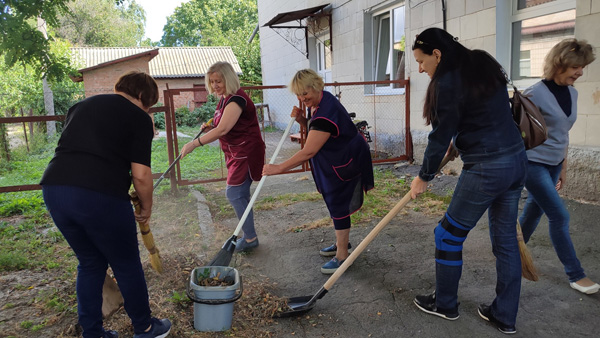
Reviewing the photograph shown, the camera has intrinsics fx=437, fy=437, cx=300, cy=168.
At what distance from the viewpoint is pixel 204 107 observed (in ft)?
78.3

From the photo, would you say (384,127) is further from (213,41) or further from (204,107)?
(213,41)

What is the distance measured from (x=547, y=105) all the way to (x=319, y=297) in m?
2.02

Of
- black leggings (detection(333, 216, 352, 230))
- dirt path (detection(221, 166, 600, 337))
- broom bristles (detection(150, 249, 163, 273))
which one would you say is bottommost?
dirt path (detection(221, 166, 600, 337))

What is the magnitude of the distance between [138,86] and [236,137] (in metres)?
1.57

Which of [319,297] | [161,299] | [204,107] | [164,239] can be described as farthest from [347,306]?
[204,107]

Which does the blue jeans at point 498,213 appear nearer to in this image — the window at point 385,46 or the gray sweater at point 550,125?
the gray sweater at point 550,125

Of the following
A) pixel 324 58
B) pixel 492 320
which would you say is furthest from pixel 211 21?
pixel 492 320

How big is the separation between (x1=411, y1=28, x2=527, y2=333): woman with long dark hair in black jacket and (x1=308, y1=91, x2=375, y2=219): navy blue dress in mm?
891

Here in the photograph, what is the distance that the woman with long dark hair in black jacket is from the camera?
232cm

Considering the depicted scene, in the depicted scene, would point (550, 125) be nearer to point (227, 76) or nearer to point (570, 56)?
point (570, 56)

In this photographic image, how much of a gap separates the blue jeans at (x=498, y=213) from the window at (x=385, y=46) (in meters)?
6.02

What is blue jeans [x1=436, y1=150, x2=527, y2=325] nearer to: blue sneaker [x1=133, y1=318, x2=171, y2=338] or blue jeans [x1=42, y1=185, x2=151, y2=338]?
blue sneaker [x1=133, y1=318, x2=171, y2=338]

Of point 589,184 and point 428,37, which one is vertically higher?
point 428,37

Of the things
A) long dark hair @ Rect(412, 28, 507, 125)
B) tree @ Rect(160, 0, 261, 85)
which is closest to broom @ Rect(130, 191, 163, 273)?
long dark hair @ Rect(412, 28, 507, 125)
